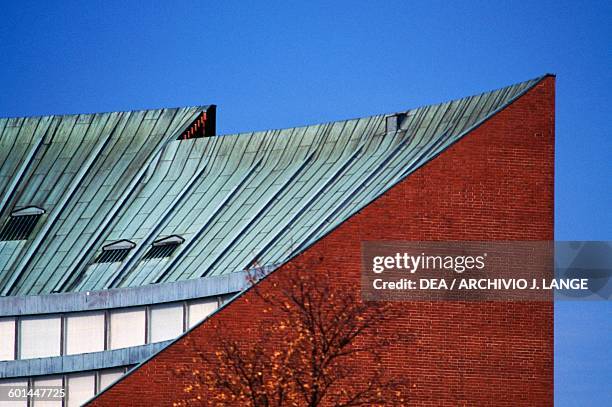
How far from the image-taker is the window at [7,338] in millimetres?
48844

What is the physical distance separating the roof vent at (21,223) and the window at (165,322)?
7.60 meters

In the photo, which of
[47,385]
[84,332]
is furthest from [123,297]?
Result: [47,385]

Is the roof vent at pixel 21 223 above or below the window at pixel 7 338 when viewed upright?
above

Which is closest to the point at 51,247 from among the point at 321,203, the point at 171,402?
the point at 321,203

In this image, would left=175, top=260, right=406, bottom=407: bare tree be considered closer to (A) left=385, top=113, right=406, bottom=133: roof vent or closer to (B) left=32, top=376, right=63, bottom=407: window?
(B) left=32, top=376, right=63, bottom=407: window

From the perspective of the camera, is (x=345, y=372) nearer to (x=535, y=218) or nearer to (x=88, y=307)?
(x=535, y=218)

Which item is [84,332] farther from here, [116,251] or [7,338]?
[116,251]

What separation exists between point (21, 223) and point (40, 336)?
621cm

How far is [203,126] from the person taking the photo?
59531 mm

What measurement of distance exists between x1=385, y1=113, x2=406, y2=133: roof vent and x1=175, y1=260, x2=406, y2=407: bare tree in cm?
1144

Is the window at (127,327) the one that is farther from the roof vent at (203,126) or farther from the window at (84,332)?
the roof vent at (203,126)

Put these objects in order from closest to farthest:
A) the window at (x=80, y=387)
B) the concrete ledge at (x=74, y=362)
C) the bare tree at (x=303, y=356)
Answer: the bare tree at (x=303, y=356), the concrete ledge at (x=74, y=362), the window at (x=80, y=387)

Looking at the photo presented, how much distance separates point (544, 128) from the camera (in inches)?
1624

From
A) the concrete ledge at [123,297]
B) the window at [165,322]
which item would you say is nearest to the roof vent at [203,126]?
the concrete ledge at [123,297]
